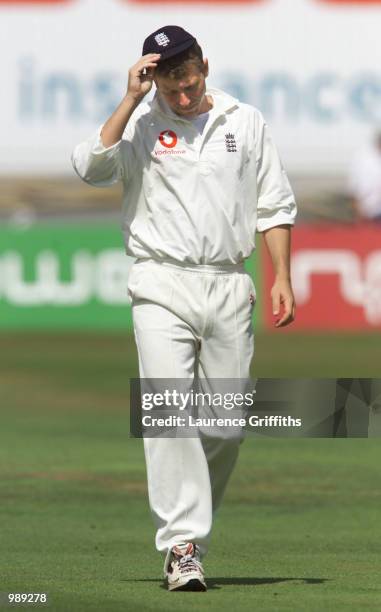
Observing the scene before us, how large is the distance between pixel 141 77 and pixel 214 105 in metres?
0.41

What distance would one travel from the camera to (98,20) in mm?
27797

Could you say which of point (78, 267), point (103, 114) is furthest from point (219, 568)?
point (103, 114)

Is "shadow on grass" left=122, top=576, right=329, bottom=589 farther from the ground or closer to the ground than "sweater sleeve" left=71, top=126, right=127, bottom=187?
closer to the ground

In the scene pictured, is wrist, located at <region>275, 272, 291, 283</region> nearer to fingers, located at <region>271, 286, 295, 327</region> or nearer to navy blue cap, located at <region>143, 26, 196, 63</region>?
fingers, located at <region>271, 286, 295, 327</region>

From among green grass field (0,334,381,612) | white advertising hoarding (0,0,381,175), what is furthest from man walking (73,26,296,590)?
white advertising hoarding (0,0,381,175)

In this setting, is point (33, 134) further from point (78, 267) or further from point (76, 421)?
point (76, 421)

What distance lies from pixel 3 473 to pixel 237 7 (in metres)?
18.0

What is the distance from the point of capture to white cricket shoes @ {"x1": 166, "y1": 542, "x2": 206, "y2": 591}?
6.67 metres

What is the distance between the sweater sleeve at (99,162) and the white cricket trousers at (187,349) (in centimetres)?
38

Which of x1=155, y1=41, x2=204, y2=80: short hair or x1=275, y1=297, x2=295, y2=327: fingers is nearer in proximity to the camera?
x1=155, y1=41, x2=204, y2=80: short hair

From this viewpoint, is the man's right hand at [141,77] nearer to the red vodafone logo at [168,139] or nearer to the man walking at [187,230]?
the man walking at [187,230]

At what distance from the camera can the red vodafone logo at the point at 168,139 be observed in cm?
689

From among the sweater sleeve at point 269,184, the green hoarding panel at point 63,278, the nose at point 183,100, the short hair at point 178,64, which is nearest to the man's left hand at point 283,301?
the sweater sleeve at point 269,184

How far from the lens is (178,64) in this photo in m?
6.77
